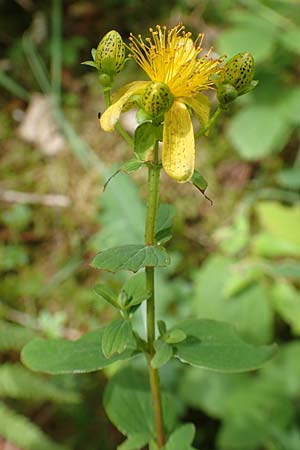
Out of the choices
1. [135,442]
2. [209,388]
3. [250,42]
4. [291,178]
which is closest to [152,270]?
[135,442]

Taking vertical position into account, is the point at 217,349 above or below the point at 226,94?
below

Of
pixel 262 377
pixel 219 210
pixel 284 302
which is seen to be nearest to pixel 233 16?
pixel 219 210

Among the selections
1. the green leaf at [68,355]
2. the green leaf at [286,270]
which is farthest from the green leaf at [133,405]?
the green leaf at [286,270]

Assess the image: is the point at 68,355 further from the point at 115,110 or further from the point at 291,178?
the point at 291,178

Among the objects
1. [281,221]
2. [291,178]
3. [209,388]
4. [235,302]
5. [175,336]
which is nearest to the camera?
[175,336]

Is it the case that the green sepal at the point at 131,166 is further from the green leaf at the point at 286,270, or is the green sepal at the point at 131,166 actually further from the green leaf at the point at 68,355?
the green leaf at the point at 286,270

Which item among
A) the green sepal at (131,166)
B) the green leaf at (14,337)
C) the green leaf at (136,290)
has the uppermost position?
the green sepal at (131,166)
